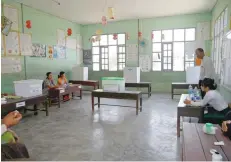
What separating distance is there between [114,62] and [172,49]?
8.60ft

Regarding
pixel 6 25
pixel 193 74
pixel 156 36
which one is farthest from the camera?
pixel 156 36

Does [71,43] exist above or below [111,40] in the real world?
below

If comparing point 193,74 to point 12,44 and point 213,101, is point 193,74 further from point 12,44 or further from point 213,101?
point 12,44

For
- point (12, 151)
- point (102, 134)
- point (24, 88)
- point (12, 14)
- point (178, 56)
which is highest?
point (12, 14)

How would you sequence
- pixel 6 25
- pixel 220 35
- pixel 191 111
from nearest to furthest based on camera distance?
pixel 191 111
pixel 220 35
pixel 6 25

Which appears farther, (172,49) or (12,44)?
(172,49)

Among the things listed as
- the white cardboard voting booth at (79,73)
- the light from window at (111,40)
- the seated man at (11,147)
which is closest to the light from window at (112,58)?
the light from window at (111,40)

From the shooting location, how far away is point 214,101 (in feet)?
9.96

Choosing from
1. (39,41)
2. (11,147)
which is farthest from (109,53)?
(11,147)

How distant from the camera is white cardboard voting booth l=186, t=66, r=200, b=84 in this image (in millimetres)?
6848

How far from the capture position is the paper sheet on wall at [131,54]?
8208 millimetres

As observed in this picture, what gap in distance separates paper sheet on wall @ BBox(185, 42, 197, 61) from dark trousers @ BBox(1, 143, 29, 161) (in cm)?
705

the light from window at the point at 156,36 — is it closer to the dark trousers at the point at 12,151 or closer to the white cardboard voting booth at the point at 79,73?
the white cardboard voting booth at the point at 79,73

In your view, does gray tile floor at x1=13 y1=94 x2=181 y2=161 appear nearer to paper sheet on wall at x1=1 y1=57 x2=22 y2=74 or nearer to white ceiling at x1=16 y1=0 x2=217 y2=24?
paper sheet on wall at x1=1 y1=57 x2=22 y2=74
